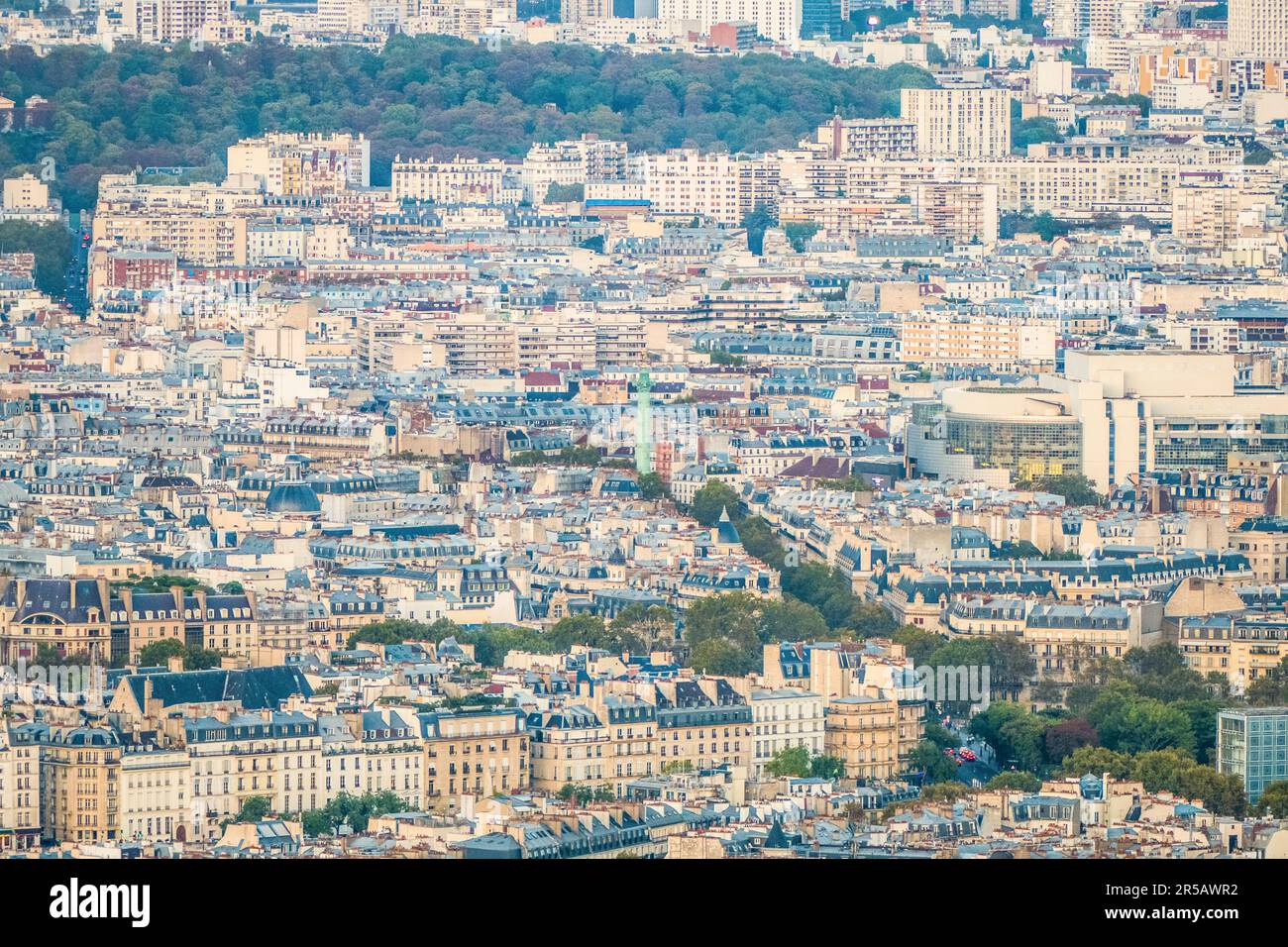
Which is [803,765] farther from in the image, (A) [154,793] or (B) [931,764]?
(A) [154,793]

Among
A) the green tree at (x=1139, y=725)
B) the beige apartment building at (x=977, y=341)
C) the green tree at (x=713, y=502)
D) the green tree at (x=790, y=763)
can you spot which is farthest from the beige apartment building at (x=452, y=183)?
the green tree at (x=790, y=763)

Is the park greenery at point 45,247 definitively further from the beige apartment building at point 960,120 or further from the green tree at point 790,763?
the green tree at point 790,763

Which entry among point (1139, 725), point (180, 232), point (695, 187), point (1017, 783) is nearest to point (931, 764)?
point (1139, 725)

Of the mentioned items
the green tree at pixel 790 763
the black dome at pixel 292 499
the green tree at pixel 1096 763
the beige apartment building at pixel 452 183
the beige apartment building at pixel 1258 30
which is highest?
the beige apartment building at pixel 1258 30

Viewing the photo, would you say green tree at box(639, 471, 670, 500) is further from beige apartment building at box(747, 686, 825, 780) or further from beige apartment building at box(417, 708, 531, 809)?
beige apartment building at box(417, 708, 531, 809)

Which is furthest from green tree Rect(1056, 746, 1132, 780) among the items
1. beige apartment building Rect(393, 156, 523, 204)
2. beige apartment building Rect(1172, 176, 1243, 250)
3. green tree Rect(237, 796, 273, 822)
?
beige apartment building Rect(393, 156, 523, 204)
